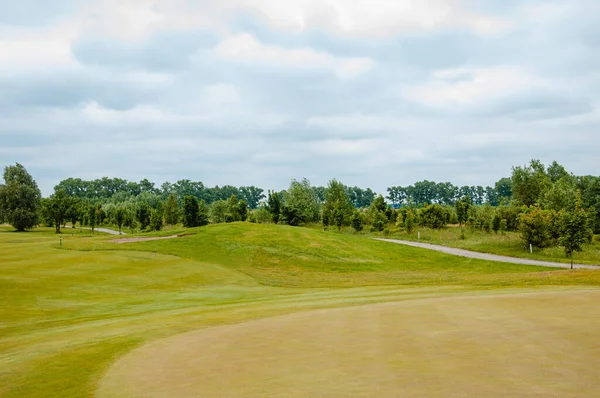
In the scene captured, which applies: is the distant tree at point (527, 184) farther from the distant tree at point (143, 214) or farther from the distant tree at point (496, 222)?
the distant tree at point (143, 214)

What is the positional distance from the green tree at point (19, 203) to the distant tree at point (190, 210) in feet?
137

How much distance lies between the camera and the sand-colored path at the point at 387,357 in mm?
8773

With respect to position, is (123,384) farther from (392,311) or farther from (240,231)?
(240,231)

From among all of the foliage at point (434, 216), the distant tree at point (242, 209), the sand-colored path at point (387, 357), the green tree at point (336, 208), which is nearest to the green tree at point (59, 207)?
the distant tree at point (242, 209)

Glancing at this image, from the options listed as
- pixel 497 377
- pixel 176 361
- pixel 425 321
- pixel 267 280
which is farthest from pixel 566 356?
pixel 267 280

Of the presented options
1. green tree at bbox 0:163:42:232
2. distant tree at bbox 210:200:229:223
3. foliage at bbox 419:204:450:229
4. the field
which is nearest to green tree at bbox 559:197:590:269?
the field

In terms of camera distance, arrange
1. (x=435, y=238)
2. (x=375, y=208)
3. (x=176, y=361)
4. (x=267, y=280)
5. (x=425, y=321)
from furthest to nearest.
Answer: (x=375, y=208), (x=435, y=238), (x=267, y=280), (x=425, y=321), (x=176, y=361)

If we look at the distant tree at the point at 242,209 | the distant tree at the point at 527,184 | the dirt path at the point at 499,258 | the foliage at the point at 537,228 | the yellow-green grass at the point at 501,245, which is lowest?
the dirt path at the point at 499,258

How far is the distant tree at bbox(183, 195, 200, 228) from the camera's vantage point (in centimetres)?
7812

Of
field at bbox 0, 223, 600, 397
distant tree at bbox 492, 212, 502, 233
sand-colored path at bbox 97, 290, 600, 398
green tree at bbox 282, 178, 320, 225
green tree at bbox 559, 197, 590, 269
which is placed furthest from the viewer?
green tree at bbox 282, 178, 320, 225

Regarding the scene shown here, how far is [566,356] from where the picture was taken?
32.8ft

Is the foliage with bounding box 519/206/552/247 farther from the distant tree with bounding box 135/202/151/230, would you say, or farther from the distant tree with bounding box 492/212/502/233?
the distant tree with bounding box 135/202/151/230

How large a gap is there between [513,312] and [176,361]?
10.7 metres

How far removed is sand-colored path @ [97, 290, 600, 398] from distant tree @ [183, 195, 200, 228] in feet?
210
